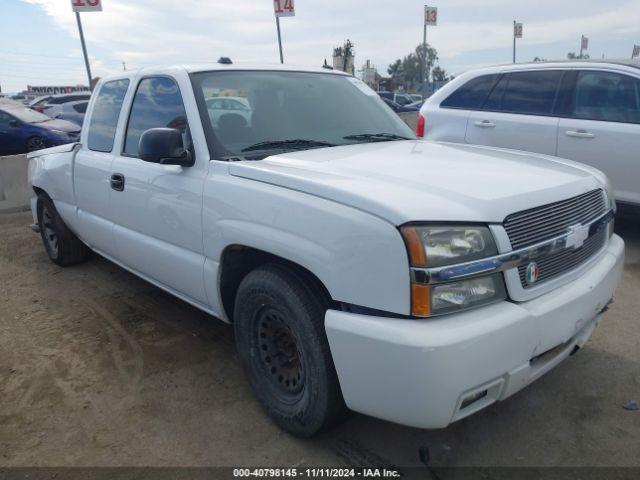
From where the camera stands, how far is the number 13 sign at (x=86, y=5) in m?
9.77

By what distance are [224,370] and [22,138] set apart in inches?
442

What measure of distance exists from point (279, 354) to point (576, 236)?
1515 millimetres

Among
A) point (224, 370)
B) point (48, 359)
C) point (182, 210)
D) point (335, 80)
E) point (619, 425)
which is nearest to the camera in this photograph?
point (619, 425)

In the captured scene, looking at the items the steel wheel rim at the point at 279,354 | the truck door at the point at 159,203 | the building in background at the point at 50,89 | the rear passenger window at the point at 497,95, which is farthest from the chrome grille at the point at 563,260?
the building in background at the point at 50,89

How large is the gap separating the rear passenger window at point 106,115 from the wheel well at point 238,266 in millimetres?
1676

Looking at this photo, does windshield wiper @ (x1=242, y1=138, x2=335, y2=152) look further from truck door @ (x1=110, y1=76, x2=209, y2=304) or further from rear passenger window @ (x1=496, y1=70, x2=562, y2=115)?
rear passenger window @ (x1=496, y1=70, x2=562, y2=115)

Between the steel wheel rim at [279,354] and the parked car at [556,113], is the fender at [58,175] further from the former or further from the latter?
the parked car at [556,113]

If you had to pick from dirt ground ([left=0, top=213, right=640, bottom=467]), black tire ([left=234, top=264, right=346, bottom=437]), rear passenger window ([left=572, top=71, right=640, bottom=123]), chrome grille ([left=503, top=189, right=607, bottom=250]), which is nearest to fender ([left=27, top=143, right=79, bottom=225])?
dirt ground ([left=0, top=213, right=640, bottom=467])

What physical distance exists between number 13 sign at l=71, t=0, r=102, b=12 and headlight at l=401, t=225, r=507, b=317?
1015 cm

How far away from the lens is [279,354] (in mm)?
2594

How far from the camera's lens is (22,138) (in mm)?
11898

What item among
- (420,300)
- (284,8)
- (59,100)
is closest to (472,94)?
(420,300)

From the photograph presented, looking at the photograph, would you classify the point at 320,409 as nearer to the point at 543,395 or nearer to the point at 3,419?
the point at 543,395

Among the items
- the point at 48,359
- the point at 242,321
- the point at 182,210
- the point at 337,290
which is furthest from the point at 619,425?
the point at 48,359
